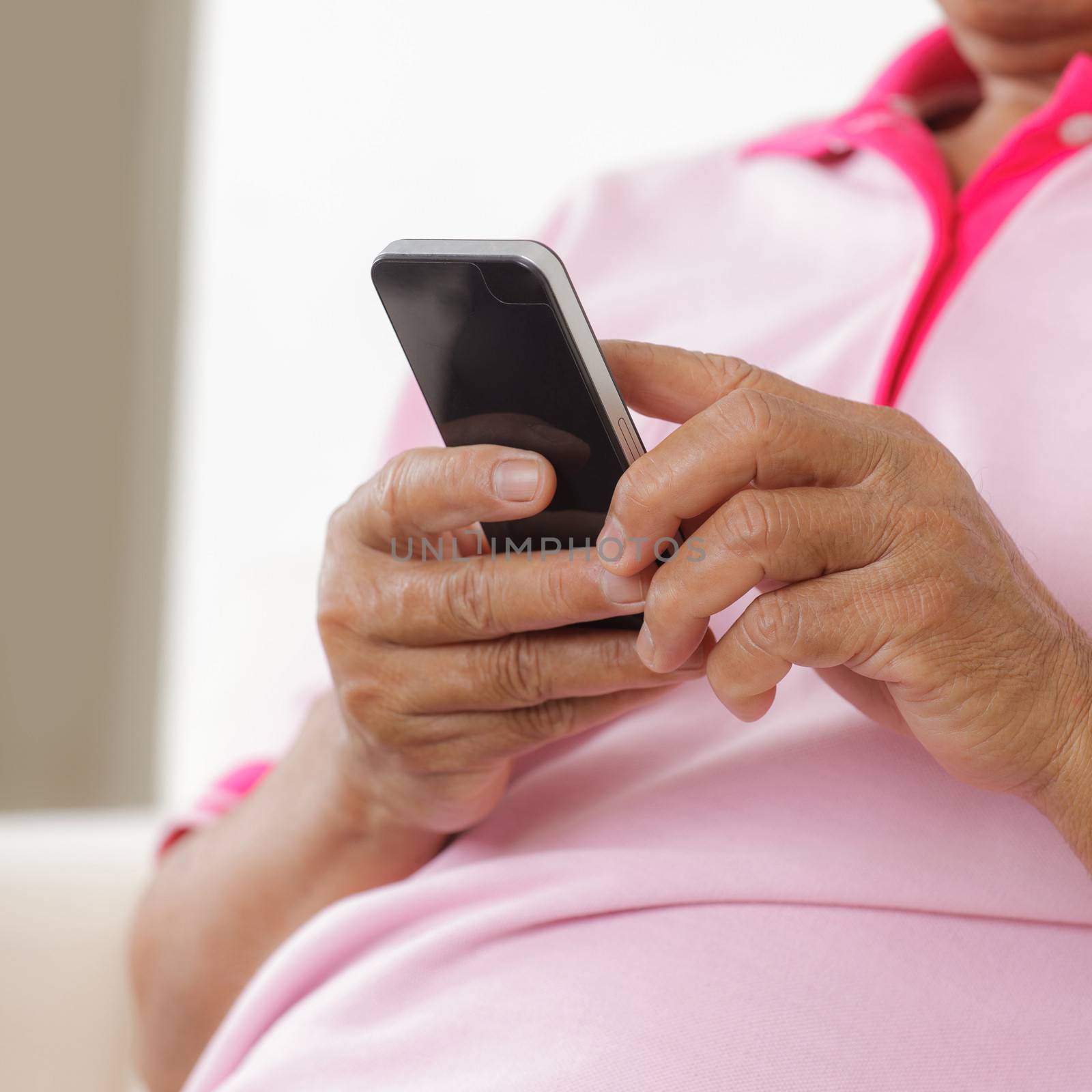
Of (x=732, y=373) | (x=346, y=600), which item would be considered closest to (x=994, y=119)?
(x=732, y=373)

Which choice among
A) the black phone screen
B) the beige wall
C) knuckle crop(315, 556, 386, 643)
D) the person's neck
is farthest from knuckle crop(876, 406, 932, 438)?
the beige wall

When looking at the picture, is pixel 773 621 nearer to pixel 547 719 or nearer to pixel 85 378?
pixel 547 719

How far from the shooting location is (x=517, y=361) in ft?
1.59

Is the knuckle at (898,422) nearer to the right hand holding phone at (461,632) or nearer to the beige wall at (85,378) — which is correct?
the right hand holding phone at (461,632)

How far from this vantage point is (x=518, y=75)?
→ 142 centimetres

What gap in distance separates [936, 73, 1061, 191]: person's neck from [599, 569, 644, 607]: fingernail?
472 millimetres

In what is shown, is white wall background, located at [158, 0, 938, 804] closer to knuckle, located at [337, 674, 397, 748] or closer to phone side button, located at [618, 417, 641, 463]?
knuckle, located at [337, 674, 397, 748]

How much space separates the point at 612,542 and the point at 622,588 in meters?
0.02

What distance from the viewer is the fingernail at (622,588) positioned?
49 centimetres

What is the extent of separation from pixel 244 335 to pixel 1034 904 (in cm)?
127

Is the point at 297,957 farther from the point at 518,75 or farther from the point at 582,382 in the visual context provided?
the point at 518,75

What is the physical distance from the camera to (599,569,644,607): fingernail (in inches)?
19.1

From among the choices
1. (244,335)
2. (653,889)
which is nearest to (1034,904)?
(653,889)

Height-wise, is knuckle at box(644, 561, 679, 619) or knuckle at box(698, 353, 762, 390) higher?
knuckle at box(698, 353, 762, 390)
